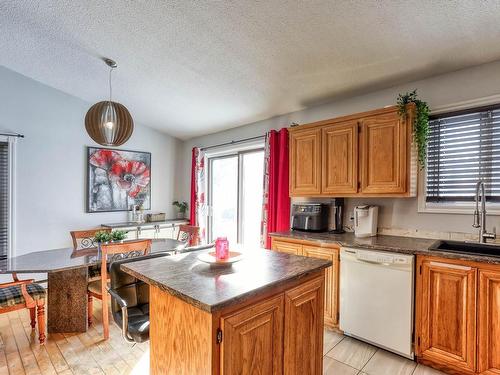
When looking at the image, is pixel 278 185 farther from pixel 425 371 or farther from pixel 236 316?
pixel 236 316

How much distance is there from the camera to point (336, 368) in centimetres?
219

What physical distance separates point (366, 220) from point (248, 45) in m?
2.01

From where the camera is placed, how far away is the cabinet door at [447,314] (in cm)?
197

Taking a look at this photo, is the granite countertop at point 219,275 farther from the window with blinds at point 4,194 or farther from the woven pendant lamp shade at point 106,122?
the window with blinds at point 4,194

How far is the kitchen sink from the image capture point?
218cm

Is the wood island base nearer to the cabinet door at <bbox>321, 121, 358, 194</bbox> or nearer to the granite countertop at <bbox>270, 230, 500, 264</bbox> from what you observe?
the granite countertop at <bbox>270, 230, 500, 264</bbox>

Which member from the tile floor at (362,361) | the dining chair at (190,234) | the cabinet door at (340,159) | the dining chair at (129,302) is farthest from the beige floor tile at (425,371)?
the dining chair at (190,234)

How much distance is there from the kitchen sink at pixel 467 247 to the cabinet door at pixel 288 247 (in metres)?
1.16

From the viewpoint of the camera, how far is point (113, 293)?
189 centimetres

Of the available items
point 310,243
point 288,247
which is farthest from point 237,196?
point 310,243

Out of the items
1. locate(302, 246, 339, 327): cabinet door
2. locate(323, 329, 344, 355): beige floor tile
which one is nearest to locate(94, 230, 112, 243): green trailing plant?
locate(302, 246, 339, 327): cabinet door

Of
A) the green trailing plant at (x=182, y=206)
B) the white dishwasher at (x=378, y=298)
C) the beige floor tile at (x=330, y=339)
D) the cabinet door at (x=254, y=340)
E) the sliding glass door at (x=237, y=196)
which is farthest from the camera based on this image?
the green trailing plant at (x=182, y=206)

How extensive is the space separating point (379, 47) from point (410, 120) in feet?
2.24

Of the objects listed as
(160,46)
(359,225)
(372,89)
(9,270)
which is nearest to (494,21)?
(372,89)
